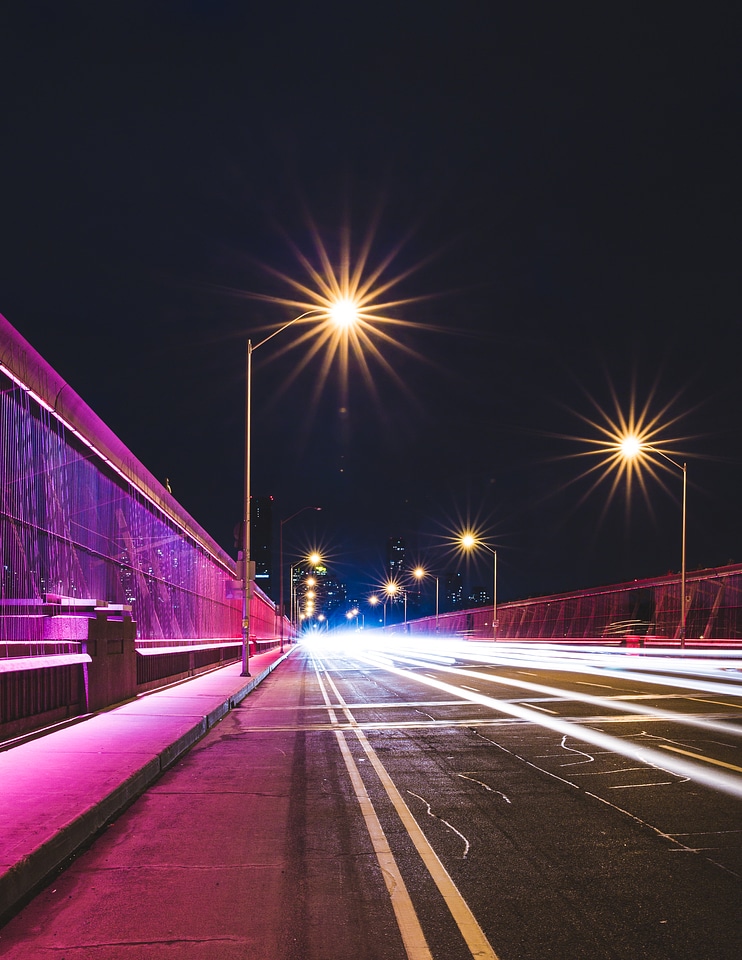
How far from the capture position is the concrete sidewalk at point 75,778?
19.1 feet

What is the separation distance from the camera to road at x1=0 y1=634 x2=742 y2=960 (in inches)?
184

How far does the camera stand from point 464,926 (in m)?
4.79

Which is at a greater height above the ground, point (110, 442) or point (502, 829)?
point (110, 442)

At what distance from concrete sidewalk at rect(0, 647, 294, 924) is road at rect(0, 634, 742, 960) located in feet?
0.64

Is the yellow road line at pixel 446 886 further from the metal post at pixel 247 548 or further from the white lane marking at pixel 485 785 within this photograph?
the metal post at pixel 247 548

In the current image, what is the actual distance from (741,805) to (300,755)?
5706 mm

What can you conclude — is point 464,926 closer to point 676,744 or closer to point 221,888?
point 221,888

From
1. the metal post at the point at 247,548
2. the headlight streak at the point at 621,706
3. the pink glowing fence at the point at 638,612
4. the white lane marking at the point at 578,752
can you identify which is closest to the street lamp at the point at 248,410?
the metal post at the point at 247,548

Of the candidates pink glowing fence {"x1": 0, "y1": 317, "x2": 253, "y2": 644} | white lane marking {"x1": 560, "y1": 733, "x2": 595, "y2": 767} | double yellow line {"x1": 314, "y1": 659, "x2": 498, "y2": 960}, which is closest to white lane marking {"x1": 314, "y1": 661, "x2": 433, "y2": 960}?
double yellow line {"x1": 314, "y1": 659, "x2": 498, "y2": 960}

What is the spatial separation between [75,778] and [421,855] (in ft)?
13.4

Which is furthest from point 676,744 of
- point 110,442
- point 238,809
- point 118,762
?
point 110,442

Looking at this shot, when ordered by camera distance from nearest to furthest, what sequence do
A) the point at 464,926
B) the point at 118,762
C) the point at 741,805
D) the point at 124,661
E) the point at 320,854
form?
the point at 464,926 < the point at 320,854 < the point at 741,805 < the point at 118,762 < the point at 124,661


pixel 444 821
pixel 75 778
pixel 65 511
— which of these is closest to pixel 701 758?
pixel 444 821

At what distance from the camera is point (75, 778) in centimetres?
852
